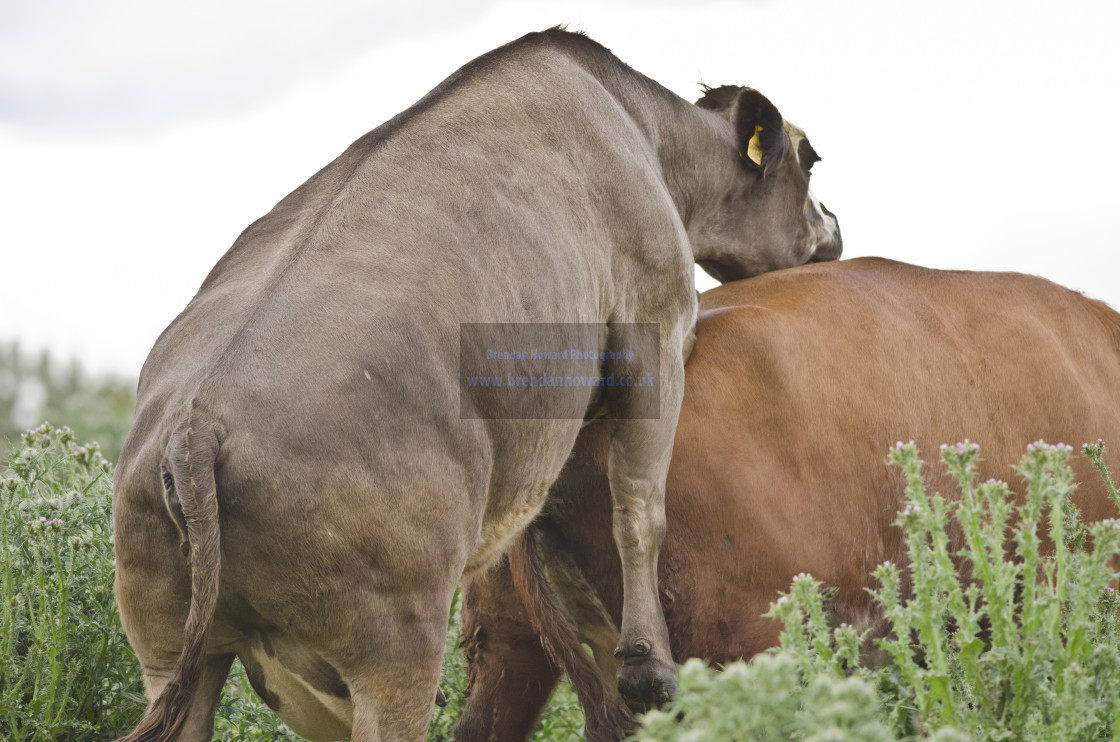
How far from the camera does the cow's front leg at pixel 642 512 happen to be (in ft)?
10.4

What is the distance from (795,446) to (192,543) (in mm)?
2325

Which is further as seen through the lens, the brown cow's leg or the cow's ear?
the cow's ear

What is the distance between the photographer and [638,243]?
3236 mm

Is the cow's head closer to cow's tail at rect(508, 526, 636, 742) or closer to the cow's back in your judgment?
the cow's back

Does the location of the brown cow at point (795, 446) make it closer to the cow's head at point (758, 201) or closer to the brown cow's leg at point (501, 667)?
the brown cow's leg at point (501, 667)

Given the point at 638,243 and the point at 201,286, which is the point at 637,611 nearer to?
the point at 638,243

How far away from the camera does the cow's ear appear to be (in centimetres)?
423

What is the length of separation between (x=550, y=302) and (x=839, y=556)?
5.43 feet

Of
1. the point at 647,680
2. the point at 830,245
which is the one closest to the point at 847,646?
the point at 647,680

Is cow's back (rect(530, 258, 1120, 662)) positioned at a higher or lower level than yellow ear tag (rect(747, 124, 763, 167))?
lower

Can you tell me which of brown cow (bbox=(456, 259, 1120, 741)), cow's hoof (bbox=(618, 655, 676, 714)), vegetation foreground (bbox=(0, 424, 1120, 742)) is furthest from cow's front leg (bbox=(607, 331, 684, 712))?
vegetation foreground (bbox=(0, 424, 1120, 742))

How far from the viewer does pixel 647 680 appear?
10.2 feet

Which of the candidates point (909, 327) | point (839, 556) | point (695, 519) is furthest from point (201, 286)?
point (909, 327)

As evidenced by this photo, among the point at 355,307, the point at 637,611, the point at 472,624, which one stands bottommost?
the point at 472,624
